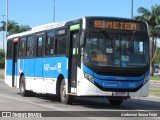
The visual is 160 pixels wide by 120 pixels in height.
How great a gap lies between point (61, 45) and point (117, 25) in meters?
2.68

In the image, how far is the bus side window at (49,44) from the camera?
2014 cm

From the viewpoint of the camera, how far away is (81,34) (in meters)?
17.2

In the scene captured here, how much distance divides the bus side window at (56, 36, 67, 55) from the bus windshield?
6.04 ft

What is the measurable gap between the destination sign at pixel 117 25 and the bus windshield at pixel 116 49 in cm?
25

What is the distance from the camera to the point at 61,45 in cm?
1916

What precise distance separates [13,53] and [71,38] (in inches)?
340

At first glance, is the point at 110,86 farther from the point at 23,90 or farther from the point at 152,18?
the point at 152,18

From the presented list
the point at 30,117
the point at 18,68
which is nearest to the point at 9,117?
the point at 30,117

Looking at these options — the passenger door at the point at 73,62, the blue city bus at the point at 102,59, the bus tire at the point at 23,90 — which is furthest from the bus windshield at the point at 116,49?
the bus tire at the point at 23,90

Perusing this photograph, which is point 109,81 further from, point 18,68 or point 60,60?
point 18,68

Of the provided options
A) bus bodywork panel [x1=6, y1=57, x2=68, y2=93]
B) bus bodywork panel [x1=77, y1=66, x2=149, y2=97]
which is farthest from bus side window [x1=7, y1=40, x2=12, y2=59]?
bus bodywork panel [x1=77, y1=66, x2=149, y2=97]

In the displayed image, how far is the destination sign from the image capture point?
17.4 meters

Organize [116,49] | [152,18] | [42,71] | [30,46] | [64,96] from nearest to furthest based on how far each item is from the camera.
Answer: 1. [116,49]
2. [64,96]
3. [42,71]
4. [30,46]
5. [152,18]

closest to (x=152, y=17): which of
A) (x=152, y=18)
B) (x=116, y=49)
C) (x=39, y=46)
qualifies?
(x=152, y=18)
